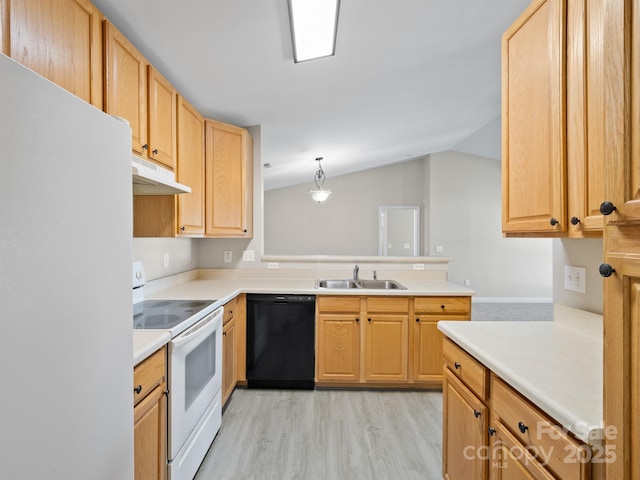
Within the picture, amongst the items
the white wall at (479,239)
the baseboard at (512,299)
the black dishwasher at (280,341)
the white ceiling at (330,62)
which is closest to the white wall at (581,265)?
the white ceiling at (330,62)

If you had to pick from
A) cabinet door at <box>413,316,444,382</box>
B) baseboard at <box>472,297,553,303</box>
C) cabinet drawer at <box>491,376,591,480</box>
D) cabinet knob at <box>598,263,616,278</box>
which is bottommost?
baseboard at <box>472,297,553,303</box>

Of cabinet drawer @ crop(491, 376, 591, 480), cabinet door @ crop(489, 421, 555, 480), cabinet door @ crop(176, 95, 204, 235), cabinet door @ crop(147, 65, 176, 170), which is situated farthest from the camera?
cabinet door @ crop(176, 95, 204, 235)

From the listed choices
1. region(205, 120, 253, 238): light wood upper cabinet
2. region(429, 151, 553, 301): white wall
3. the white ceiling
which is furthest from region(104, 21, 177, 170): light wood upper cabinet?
region(429, 151, 553, 301): white wall

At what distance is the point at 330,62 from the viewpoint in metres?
2.40

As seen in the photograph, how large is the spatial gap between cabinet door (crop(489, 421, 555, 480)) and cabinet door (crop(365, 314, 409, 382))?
5.45ft

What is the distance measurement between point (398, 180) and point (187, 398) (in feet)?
22.5

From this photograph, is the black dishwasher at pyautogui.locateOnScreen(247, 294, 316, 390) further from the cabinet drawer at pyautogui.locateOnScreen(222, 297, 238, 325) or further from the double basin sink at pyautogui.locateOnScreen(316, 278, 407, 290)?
the double basin sink at pyautogui.locateOnScreen(316, 278, 407, 290)

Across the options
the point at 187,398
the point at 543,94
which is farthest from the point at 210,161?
the point at 543,94

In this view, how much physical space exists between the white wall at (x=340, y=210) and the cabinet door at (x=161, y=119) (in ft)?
18.4

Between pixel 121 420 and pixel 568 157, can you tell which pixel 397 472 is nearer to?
pixel 121 420

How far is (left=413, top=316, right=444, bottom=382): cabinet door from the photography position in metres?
2.92

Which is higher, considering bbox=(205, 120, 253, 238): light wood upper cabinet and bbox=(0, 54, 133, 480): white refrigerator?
bbox=(205, 120, 253, 238): light wood upper cabinet

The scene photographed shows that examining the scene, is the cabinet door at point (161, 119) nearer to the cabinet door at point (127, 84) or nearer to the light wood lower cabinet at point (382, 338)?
the cabinet door at point (127, 84)

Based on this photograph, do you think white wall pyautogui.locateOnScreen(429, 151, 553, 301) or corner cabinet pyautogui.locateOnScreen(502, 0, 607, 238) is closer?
corner cabinet pyautogui.locateOnScreen(502, 0, 607, 238)
